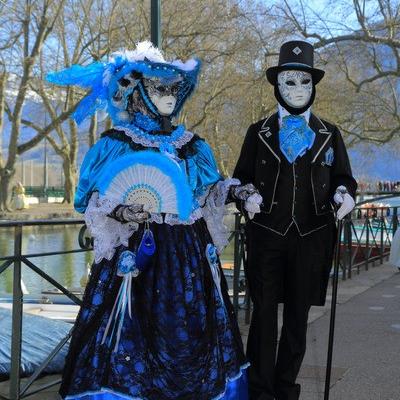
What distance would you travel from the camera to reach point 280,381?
3.06 m

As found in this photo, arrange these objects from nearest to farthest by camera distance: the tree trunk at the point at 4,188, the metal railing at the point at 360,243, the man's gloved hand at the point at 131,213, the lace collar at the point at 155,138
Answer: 1. the man's gloved hand at the point at 131,213
2. the lace collar at the point at 155,138
3. the metal railing at the point at 360,243
4. the tree trunk at the point at 4,188

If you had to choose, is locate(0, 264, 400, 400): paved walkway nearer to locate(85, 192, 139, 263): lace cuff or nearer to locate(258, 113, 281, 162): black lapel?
locate(85, 192, 139, 263): lace cuff

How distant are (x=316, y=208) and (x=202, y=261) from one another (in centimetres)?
59

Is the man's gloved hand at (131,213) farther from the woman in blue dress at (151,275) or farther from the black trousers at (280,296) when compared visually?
the black trousers at (280,296)

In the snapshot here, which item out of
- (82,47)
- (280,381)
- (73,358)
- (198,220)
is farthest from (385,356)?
(82,47)

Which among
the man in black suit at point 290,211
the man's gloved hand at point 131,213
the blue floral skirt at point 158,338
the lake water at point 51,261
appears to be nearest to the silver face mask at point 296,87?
the man in black suit at point 290,211

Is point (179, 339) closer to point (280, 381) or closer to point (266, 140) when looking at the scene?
point (280, 381)

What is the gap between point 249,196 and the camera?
2824 mm

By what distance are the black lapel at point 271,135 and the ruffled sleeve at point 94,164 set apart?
0.67 m

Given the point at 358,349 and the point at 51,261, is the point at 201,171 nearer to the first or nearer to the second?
the point at 358,349

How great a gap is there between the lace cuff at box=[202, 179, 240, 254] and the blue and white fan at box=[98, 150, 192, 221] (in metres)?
0.30

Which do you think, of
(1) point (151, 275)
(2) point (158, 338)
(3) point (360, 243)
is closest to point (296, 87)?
(1) point (151, 275)

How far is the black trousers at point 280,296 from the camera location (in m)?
2.92

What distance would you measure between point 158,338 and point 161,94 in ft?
3.68
